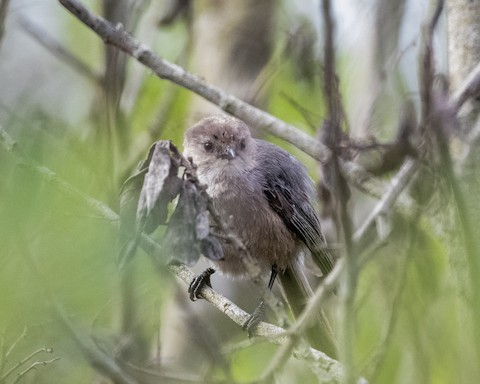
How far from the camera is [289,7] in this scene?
6.71 metres

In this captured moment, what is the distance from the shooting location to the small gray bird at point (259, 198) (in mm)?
4379

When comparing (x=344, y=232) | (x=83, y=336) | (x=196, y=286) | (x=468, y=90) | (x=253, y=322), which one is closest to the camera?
(x=344, y=232)

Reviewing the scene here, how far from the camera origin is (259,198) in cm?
445

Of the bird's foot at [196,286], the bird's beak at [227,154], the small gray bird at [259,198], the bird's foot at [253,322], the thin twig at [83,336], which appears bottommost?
the bird's foot at [196,286]

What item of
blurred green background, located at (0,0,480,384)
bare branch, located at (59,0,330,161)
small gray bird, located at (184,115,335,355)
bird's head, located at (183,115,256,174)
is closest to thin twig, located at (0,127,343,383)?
blurred green background, located at (0,0,480,384)

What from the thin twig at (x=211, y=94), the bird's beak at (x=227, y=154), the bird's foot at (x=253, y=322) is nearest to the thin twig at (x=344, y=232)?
the bird's foot at (x=253, y=322)

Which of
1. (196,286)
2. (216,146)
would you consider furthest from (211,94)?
(196,286)

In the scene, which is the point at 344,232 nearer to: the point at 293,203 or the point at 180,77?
the point at 180,77

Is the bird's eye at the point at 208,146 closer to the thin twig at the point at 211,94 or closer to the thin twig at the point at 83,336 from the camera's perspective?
the thin twig at the point at 211,94

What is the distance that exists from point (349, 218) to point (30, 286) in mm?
946

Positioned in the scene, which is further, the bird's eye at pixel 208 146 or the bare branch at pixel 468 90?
the bird's eye at pixel 208 146

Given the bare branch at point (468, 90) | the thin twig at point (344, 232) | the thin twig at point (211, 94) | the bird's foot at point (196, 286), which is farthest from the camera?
the bird's foot at point (196, 286)

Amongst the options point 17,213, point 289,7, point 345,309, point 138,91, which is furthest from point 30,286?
point 289,7

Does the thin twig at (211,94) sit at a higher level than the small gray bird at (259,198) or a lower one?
higher
